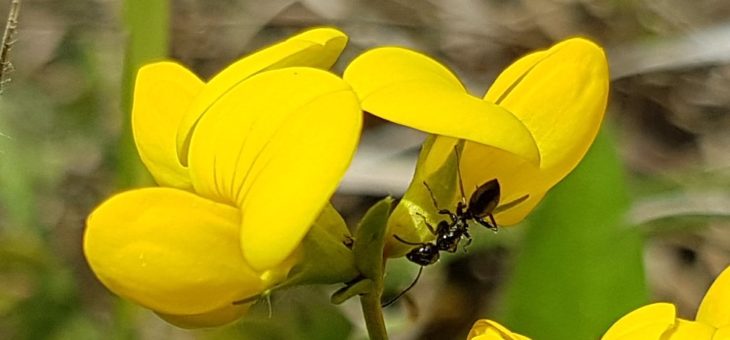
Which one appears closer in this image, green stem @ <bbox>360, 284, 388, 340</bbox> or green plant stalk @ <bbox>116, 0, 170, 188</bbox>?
green stem @ <bbox>360, 284, 388, 340</bbox>

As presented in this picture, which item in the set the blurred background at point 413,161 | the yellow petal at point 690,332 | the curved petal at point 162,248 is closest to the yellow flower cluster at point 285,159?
the curved petal at point 162,248

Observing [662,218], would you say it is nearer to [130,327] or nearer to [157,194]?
[130,327]

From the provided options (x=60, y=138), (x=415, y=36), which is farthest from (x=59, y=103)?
(x=415, y=36)

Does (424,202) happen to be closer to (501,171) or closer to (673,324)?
(501,171)

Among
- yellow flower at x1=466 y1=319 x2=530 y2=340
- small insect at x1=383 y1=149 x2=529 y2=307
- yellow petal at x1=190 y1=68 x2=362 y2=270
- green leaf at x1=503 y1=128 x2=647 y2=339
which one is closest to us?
yellow petal at x1=190 y1=68 x2=362 y2=270

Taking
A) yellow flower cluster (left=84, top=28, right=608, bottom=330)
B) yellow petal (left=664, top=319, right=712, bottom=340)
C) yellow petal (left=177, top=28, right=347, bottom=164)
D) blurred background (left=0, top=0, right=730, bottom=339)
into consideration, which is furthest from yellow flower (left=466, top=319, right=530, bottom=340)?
blurred background (left=0, top=0, right=730, bottom=339)

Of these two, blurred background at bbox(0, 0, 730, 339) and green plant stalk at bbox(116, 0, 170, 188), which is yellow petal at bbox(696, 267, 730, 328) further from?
green plant stalk at bbox(116, 0, 170, 188)

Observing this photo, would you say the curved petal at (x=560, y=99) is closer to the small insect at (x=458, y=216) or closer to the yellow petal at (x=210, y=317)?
the small insect at (x=458, y=216)
